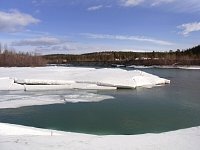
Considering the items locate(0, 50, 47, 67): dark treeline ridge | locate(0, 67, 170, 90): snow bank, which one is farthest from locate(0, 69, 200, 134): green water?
locate(0, 50, 47, 67): dark treeline ridge

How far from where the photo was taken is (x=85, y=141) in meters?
4.89

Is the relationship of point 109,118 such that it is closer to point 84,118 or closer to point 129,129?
point 84,118

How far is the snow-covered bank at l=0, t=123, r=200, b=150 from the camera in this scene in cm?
455

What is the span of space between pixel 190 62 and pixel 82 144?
5889 centimetres

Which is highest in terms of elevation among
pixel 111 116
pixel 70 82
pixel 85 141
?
pixel 70 82

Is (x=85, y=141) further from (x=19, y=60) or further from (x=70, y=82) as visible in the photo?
(x=19, y=60)

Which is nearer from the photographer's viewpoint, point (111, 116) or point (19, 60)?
point (111, 116)

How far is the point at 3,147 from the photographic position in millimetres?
4410

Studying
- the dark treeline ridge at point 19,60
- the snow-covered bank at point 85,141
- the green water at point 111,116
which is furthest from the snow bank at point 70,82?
the dark treeline ridge at point 19,60

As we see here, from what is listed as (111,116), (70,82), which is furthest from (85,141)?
(70,82)

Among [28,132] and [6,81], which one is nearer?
[28,132]

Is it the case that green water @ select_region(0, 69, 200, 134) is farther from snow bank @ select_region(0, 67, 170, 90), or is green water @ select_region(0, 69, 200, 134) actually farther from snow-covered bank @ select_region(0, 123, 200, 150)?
snow bank @ select_region(0, 67, 170, 90)

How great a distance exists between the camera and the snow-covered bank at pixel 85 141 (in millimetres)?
4551

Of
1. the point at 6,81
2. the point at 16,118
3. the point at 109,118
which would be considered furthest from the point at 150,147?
the point at 6,81
